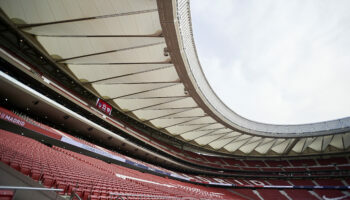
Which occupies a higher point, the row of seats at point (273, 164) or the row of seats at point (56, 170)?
the row of seats at point (273, 164)

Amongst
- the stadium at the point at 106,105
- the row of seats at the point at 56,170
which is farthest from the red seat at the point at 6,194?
the row of seats at the point at 56,170

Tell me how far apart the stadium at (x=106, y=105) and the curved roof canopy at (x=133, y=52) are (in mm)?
78

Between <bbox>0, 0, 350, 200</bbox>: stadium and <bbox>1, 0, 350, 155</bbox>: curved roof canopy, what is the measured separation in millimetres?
78

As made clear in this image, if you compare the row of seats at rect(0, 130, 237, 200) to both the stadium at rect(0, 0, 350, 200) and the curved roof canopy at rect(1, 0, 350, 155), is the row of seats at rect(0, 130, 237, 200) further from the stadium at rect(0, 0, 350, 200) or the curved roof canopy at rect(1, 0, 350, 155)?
the curved roof canopy at rect(1, 0, 350, 155)

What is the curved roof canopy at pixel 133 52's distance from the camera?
997cm

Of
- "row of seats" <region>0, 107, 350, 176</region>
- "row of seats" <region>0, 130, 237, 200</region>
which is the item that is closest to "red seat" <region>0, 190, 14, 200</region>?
"row of seats" <region>0, 130, 237, 200</region>

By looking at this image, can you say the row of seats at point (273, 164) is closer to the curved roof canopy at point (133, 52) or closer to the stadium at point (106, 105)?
the stadium at point (106, 105)

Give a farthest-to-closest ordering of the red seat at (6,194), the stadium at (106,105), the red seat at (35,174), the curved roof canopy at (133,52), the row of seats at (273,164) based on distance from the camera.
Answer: the row of seats at (273,164) < the curved roof canopy at (133,52) < the stadium at (106,105) < the red seat at (35,174) < the red seat at (6,194)

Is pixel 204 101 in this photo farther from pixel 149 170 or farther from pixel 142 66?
pixel 149 170

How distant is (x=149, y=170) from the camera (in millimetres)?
25281

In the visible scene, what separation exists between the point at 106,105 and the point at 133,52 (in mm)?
9648

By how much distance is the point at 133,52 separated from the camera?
12.6 m

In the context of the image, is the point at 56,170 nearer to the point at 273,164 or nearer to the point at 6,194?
the point at 6,194

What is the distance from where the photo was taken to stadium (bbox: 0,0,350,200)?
8.18 m
